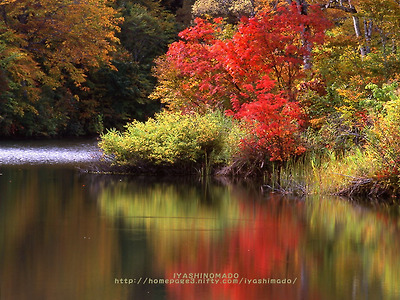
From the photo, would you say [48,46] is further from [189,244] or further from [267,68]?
[189,244]

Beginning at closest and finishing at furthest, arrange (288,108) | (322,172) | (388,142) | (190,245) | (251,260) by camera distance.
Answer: (251,260), (190,245), (388,142), (322,172), (288,108)

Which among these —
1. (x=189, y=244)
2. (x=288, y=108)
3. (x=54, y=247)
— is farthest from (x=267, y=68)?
(x=54, y=247)

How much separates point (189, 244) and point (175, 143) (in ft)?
27.9

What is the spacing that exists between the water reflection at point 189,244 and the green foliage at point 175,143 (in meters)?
2.66

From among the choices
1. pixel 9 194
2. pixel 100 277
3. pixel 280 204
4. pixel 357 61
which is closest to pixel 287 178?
pixel 280 204

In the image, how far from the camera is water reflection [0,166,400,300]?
7168 mm

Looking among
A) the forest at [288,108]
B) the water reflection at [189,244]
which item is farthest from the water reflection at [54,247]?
the forest at [288,108]

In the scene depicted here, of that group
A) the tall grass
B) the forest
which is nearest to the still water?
the tall grass

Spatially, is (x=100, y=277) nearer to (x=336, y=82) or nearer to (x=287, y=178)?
(x=287, y=178)

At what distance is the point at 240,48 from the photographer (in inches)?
686

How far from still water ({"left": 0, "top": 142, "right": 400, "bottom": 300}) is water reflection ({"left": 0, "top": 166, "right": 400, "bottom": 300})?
0.01 m

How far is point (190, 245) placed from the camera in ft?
30.5

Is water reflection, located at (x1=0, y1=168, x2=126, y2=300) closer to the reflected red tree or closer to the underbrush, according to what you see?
the reflected red tree

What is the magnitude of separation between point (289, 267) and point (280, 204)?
525cm
